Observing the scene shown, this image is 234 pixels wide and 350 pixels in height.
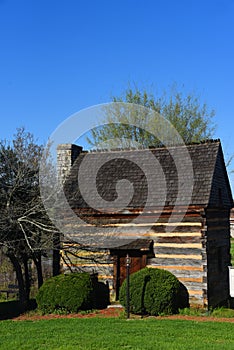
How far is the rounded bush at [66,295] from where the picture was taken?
15797mm

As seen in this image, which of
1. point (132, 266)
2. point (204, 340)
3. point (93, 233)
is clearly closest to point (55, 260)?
point (93, 233)

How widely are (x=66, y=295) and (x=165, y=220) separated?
15.1 feet

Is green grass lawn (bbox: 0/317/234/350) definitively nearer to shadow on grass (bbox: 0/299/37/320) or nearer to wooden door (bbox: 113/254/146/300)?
shadow on grass (bbox: 0/299/37/320)

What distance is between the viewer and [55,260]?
19.0 meters

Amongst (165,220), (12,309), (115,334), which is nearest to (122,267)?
(165,220)

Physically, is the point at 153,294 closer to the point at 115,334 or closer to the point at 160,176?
the point at 115,334

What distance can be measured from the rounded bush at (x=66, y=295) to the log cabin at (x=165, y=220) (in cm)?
110

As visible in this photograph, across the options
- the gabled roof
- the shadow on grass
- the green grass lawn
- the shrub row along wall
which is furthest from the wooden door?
the shadow on grass

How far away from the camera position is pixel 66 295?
52.1ft

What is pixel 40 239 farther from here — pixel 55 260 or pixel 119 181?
pixel 119 181

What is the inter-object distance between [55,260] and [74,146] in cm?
556

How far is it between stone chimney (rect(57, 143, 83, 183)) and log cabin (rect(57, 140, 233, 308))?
48.0 inches

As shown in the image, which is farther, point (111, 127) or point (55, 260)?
point (111, 127)

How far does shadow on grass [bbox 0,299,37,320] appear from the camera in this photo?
1624cm
